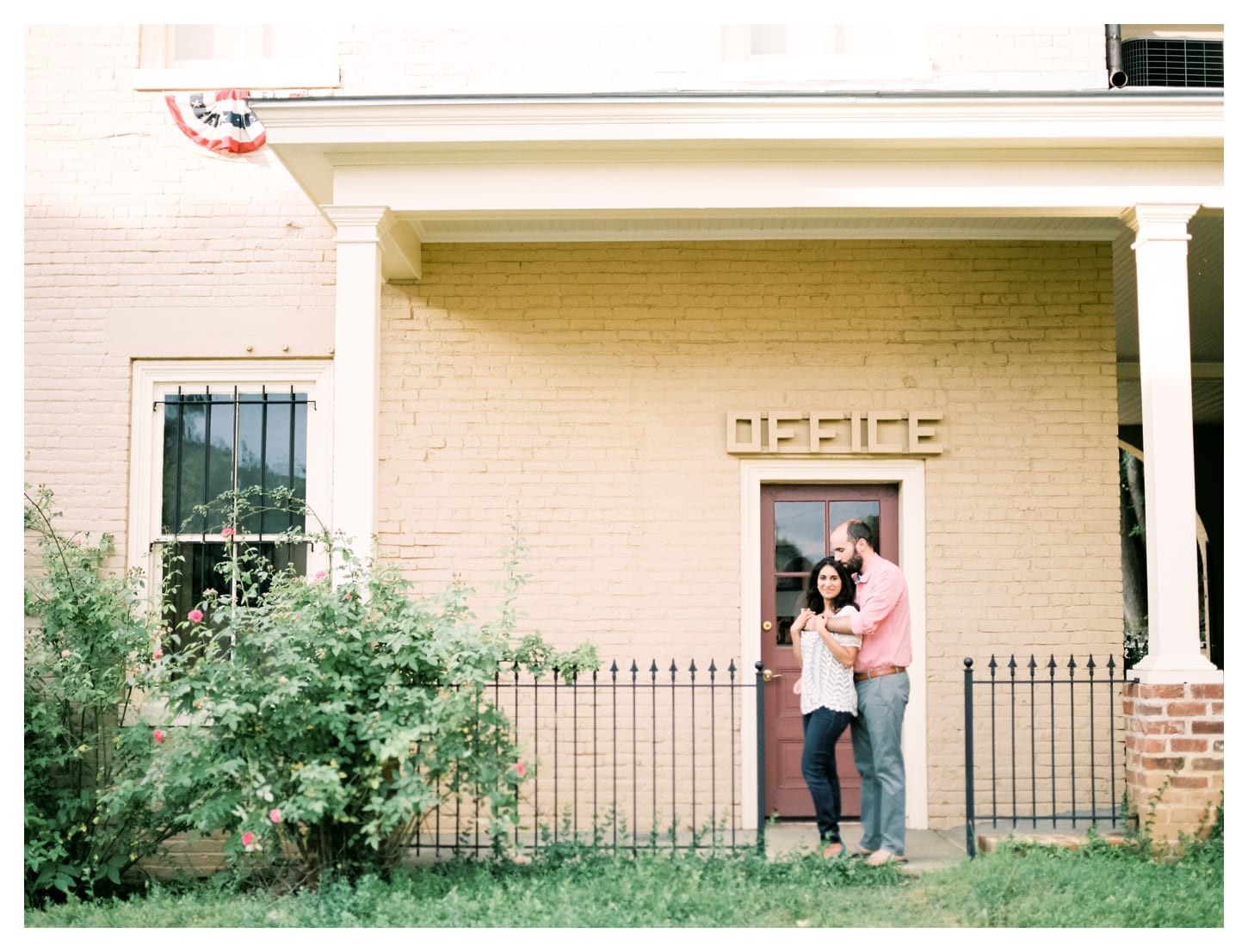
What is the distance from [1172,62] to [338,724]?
22.1 feet

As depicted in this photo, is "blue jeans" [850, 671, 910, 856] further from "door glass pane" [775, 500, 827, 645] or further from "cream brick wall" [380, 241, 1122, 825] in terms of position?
"door glass pane" [775, 500, 827, 645]

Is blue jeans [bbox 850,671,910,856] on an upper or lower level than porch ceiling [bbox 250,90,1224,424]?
lower

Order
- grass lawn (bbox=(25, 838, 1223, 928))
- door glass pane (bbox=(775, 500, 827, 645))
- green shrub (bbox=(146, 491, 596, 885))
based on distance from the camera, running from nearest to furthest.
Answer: grass lawn (bbox=(25, 838, 1223, 928))
green shrub (bbox=(146, 491, 596, 885))
door glass pane (bbox=(775, 500, 827, 645))

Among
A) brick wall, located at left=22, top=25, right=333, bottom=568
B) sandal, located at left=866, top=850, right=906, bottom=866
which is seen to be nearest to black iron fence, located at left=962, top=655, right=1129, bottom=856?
sandal, located at left=866, top=850, right=906, bottom=866

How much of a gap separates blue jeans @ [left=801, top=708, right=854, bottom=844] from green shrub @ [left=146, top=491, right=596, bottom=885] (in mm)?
1254

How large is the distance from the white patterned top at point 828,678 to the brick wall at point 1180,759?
60.1 inches

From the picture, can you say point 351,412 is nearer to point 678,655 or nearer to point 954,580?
point 678,655

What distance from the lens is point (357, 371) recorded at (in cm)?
621

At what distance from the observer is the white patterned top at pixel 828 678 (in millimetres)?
6180

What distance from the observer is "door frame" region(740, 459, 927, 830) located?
24.8 ft

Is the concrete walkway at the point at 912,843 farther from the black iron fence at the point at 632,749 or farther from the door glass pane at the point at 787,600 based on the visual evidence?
the door glass pane at the point at 787,600

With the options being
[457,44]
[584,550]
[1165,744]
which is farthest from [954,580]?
[457,44]

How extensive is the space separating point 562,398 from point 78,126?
12.4 feet

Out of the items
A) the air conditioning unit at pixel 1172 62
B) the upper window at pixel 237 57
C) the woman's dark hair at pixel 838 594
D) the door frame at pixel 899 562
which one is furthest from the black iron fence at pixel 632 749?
the air conditioning unit at pixel 1172 62
